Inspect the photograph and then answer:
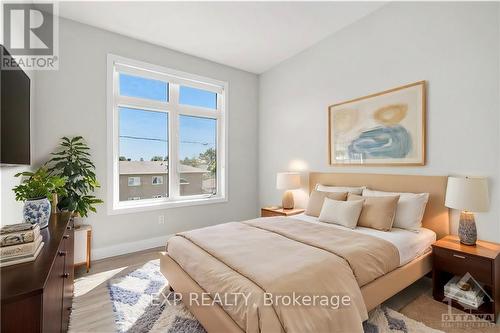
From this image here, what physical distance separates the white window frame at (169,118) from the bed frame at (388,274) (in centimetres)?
155

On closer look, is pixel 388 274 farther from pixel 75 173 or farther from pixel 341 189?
pixel 75 173

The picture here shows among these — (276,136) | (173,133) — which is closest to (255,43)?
(276,136)

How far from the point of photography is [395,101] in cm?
275

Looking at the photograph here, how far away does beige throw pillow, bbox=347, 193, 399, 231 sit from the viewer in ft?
7.73

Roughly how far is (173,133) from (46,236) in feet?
8.31

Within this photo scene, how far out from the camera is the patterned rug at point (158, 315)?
1.79 meters

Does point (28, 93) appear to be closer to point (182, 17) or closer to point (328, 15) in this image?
point (182, 17)

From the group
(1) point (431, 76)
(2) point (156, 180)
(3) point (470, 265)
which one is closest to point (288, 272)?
(3) point (470, 265)

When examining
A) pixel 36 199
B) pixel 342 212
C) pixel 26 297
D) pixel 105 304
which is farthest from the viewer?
pixel 342 212

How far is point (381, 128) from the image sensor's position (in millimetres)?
2885

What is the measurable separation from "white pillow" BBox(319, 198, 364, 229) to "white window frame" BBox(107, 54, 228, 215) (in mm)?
2113

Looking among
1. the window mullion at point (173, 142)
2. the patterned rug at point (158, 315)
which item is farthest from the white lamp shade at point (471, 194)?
the window mullion at point (173, 142)

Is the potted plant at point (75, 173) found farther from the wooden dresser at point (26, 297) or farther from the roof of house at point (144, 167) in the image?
the wooden dresser at point (26, 297)

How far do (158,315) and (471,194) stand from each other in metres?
2.77
